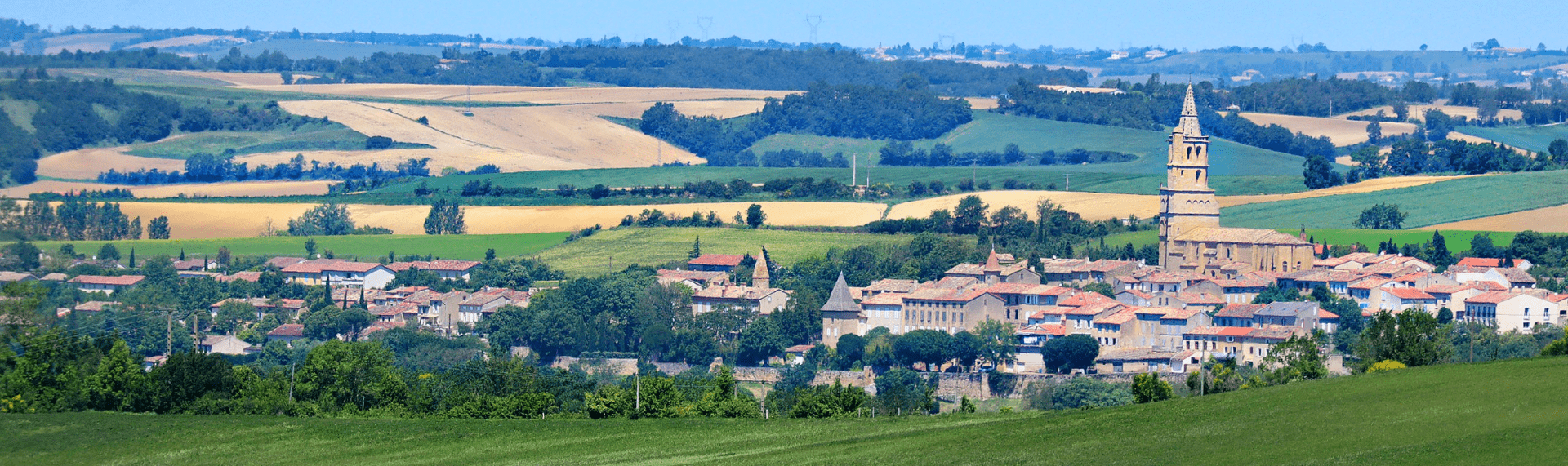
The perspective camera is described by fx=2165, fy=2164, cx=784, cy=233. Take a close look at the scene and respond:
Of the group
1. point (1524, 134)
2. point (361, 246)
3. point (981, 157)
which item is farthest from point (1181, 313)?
point (1524, 134)

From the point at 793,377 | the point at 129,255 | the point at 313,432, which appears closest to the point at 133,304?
the point at 129,255

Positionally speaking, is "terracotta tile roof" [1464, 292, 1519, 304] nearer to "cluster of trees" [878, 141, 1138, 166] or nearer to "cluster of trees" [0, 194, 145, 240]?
"cluster of trees" [0, 194, 145, 240]

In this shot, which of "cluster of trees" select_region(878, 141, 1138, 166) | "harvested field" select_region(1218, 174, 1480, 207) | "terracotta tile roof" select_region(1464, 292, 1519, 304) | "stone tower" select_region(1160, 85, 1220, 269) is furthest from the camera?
"cluster of trees" select_region(878, 141, 1138, 166)

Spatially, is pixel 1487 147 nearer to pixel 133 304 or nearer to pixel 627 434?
pixel 133 304

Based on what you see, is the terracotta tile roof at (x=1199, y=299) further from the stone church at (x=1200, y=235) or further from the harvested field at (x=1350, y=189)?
the harvested field at (x=1350, y=189)

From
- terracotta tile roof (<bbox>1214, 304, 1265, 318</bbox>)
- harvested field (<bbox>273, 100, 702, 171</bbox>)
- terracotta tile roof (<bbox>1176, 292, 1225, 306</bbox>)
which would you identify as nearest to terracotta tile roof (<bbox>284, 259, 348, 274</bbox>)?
terracotta tile roof (<bbox>1176, 292, 1225, 306</bbox>)

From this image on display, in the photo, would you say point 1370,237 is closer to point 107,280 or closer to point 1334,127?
point 107,280
